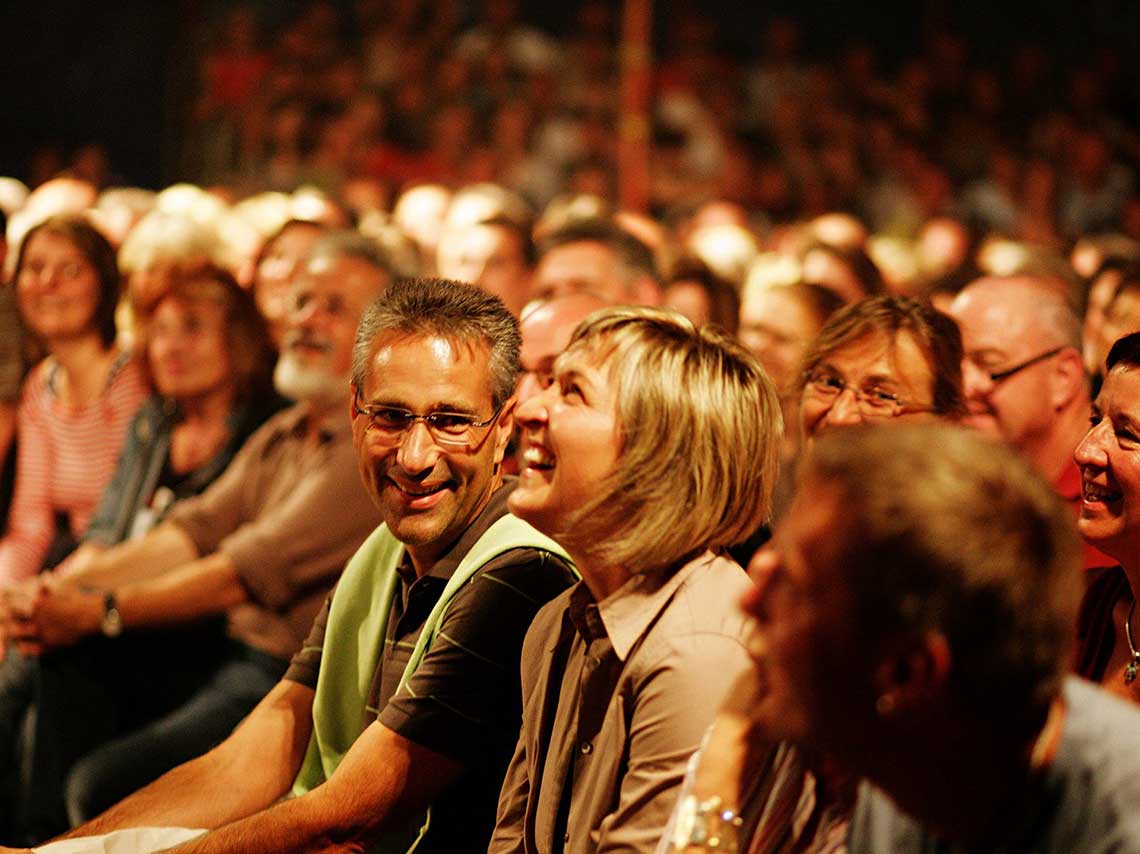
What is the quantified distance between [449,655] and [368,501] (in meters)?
1.36

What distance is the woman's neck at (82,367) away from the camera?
15.8ft

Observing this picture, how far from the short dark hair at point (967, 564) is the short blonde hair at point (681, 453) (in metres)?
0.61

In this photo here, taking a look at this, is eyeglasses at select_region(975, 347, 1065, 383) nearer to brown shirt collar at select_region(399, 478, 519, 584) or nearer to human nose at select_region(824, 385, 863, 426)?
human nose at select_region(824, 385, 863, 426)

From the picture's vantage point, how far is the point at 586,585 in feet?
6.83

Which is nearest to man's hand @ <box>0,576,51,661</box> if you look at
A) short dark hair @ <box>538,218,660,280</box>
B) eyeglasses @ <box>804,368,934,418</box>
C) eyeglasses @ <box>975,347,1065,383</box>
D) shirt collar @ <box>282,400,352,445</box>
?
shirt collar @ <box>282,400,352,445</box>

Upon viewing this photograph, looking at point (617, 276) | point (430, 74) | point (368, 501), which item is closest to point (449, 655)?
point (368, 501)

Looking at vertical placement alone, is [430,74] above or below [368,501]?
above

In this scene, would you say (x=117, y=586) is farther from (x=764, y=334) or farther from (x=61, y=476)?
(x=764, y=334)

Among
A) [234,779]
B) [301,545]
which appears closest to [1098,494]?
[234,779]

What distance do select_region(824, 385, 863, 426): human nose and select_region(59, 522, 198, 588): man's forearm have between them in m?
1.80

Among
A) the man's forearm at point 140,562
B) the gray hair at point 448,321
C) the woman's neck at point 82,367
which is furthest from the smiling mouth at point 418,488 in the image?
the woman's neck at point 82,367

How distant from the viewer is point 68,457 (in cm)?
472

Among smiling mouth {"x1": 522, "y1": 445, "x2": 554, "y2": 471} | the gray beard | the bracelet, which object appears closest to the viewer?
the bracelet

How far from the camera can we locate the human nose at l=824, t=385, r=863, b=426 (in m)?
2.94
